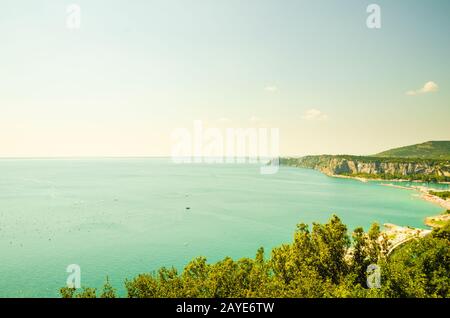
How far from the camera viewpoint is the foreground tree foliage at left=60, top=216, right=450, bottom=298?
52.5ft

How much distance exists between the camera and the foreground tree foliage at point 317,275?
16.0 meters

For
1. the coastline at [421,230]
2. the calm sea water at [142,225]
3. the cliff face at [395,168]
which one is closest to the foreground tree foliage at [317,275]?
the coastline at [421,230]

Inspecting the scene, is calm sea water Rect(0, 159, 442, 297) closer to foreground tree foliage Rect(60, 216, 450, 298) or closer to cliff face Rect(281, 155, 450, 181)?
foreground tree foliage Rect(60, 216, 450, 298)

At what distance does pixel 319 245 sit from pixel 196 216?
170 feet

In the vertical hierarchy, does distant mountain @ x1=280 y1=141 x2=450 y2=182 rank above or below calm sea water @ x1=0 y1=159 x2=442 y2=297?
above

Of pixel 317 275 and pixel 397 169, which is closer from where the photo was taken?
pixel 317 275

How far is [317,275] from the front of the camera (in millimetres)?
20516

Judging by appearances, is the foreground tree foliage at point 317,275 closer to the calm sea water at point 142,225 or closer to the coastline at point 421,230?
the coastline at point 421,230

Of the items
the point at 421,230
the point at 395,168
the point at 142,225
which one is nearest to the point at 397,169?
the point at 395,168

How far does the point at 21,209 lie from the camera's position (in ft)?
244

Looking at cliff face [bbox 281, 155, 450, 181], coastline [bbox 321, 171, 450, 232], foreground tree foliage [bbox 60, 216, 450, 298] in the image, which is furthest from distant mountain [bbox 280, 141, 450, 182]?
foreground tree foliage [bbox 60, 216, 450, 298]

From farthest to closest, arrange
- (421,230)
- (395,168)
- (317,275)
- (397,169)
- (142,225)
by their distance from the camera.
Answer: (395,168) → (397,169) → (142,225) → (421,230) → (317,275)

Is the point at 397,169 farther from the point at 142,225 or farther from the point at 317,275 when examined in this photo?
the point at 317,275
